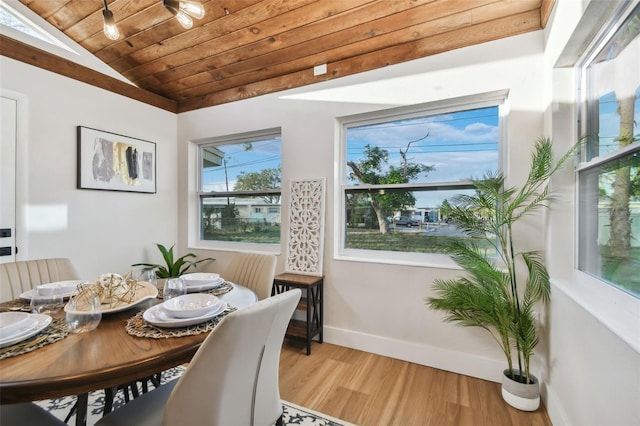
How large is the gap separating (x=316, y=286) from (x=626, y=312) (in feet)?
6.35

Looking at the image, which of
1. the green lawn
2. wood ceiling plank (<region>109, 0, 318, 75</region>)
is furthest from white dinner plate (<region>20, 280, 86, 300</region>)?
wood ceiling plank (<region>109, 0, 318, 75</region>)

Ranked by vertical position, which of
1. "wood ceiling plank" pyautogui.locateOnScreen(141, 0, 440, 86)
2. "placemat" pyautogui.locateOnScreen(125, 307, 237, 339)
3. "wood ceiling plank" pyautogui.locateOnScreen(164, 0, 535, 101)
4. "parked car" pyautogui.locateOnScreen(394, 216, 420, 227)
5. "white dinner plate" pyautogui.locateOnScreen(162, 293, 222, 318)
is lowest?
"placemat" pyautogui.locateOnScreen(125, 307, 237, 339)

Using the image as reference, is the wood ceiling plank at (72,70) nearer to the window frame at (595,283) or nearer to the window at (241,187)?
the window at (241,187)

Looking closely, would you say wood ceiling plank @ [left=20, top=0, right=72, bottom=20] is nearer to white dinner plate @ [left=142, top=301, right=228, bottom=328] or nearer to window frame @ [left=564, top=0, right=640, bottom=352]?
white dinner plate @ [left=142, top=301, right=228, bottom=328]

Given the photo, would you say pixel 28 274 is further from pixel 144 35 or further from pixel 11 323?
pixel 144 35

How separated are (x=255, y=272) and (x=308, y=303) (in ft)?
1.96

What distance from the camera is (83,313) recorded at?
1074 millimetres

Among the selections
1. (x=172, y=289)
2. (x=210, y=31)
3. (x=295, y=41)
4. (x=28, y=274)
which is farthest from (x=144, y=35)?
(x=172, y=289)

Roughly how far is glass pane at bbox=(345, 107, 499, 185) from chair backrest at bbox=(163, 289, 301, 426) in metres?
1.83

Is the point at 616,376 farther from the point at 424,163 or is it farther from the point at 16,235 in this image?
the point at 16,235

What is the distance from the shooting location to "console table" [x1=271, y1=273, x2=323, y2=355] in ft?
7.97

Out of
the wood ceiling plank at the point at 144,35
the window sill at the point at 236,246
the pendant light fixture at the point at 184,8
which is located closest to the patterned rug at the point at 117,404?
the window sill at the point at 236,246

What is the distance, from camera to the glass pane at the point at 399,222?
7.75 ft

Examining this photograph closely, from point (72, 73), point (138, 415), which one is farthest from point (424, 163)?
point (72, 73)
